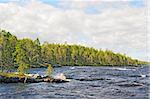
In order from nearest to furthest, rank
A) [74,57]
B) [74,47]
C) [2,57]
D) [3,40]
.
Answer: [2,57]
[3,40]
[74,57]
[74,47]

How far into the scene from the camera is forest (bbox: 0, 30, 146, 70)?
6976cm

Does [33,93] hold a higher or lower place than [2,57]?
lower

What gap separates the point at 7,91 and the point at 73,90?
701 centimetres

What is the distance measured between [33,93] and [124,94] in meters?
9.16

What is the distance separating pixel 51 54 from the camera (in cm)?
12025

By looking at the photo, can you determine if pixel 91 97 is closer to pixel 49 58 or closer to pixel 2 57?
pixel 2 57

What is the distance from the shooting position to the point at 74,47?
485 feet

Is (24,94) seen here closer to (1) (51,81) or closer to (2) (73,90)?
(2) (73,90)

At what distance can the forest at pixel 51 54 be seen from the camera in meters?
69.8

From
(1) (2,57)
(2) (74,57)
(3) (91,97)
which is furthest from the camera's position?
(2) (74,57)

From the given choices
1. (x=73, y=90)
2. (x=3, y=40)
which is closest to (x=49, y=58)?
(x=3, y=40)

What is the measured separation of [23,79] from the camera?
42.2m

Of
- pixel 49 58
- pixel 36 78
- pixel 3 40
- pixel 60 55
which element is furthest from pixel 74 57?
pixel 36 78

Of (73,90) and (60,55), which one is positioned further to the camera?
(60,55)
